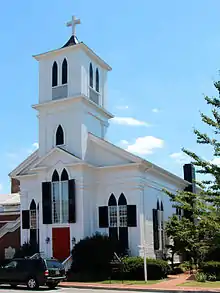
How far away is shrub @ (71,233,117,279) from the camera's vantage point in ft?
83.6

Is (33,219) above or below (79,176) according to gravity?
below

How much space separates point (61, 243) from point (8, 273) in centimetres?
599

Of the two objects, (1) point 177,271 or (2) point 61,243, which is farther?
(1) point 177,271

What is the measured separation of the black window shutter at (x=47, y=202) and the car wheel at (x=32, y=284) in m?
6.67

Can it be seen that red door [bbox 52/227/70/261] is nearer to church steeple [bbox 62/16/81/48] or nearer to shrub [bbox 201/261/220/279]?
shrub [bbox 201/261/220/279]

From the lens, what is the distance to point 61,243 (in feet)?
91.5

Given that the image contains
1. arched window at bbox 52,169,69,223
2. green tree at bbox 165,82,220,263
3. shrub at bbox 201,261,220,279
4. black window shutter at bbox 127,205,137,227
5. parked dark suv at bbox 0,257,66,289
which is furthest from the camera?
arched window at bbox 52,169,69,223

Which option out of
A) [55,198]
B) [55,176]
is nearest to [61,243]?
[55,198]

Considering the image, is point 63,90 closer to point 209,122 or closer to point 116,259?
point 116,259

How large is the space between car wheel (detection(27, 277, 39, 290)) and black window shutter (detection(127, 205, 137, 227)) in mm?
7614

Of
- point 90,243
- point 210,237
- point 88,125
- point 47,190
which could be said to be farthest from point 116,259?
point 210,237

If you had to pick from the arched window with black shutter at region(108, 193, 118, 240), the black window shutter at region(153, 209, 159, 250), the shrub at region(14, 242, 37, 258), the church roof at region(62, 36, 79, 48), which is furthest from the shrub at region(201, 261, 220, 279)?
the church roof at region(62, 36, 79, 48)

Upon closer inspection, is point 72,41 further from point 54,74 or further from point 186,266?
point 186,266

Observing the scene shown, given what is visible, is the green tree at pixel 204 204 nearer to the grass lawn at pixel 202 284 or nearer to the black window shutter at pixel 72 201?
the grass lawn at pixel 202 284
